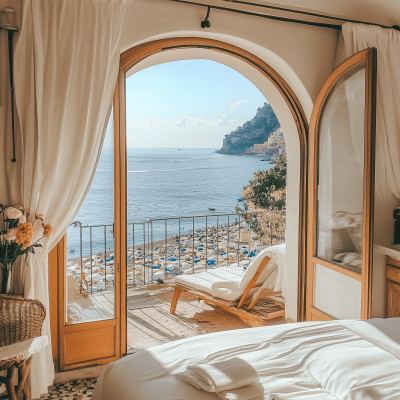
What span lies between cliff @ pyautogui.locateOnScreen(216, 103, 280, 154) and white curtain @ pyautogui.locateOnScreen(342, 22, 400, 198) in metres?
11.7

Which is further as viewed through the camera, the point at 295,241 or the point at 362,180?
the point at 295,241

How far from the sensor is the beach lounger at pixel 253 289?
11.6ft

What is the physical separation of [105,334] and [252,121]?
14294 millimetres

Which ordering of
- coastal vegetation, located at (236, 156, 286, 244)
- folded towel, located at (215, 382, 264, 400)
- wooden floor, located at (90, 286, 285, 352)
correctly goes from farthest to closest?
1. coastal vegetation, located at (236, 156, 286, 244)
2. wooden floor, located at (90, 286, 285, 352)
3. folded towel, located at (215, 382, 264, 400)

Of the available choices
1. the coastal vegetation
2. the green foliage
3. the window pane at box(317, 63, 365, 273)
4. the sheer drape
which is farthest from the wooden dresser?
the green foliage

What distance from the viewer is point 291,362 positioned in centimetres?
162

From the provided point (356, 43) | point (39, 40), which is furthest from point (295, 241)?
point (39, 40)

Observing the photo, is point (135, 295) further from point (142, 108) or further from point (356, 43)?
point (142, 108)

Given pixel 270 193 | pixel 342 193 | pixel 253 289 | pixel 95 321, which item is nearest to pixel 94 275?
pixel 95 321

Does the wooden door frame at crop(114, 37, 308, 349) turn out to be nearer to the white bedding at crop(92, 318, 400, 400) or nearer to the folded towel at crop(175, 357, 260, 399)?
the white bedding at crop(92, 318, 400, 400)

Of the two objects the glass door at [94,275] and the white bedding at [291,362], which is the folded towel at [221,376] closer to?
the white bedding at [291,362]

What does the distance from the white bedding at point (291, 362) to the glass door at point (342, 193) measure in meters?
0.90

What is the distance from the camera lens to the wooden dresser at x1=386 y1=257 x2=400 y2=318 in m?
2.93

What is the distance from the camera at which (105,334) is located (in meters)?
2.76
